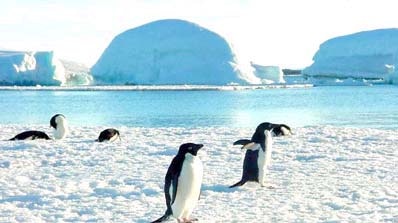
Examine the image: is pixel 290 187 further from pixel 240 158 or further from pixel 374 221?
pixel 240 158

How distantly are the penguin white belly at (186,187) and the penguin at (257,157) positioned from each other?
5.80 feet

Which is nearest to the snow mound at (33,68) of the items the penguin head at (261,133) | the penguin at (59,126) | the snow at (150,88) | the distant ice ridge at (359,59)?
the snow at (150,88)

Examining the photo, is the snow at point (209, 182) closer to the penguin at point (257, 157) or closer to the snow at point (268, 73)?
the penguin at point (257, 157)

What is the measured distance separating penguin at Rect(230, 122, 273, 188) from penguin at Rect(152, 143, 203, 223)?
1.78 meters

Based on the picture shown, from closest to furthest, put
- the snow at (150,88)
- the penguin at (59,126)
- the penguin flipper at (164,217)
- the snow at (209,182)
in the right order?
the penguin flipper at (164,217) < the snow at (209,182) < the penguin at (59,126) < the snow at (150,88)

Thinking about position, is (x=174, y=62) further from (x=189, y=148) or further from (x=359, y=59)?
(x=189, y=148)

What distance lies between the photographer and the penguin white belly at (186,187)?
5.62m

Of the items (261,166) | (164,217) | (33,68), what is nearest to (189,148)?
(164,217)

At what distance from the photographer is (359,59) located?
10731 centimetres

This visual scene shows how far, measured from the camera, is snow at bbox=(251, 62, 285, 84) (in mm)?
91062

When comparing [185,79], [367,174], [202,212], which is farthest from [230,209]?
[185,79]

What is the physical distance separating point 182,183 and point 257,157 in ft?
7.14

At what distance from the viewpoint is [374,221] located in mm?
5547

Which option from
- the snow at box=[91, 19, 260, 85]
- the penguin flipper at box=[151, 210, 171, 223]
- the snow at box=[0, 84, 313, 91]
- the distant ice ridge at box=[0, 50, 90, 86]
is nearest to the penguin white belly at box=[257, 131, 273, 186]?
the penguin flipper at box=[151, 210, 171, 223]
